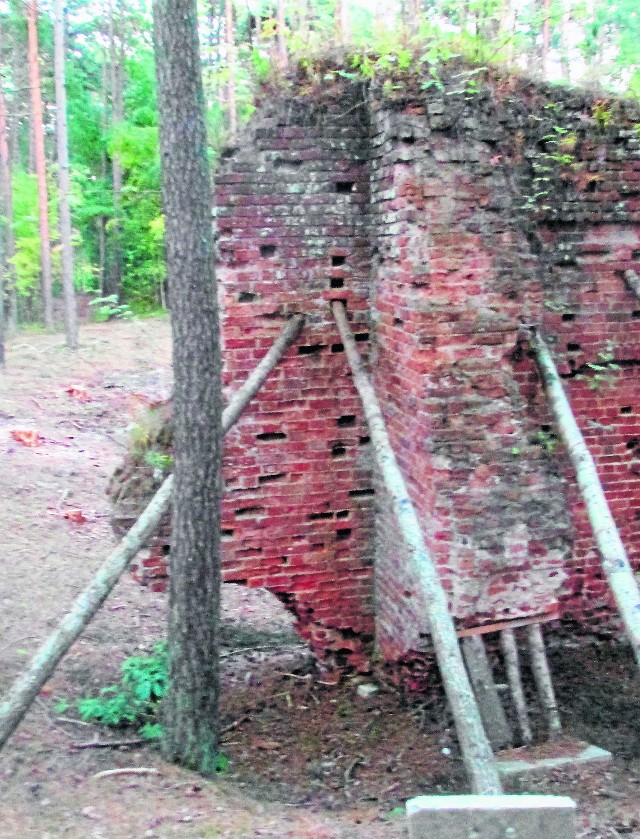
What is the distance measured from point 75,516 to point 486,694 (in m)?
6.28

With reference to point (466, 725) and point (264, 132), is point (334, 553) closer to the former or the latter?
point (466, 725)

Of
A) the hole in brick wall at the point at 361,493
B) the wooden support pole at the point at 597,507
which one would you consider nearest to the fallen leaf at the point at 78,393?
the hole in brick wall at the point at 361,493

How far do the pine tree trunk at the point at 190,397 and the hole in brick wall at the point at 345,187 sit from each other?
1432 mm

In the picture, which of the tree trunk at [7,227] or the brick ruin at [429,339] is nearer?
the brick ruin at [429,339]

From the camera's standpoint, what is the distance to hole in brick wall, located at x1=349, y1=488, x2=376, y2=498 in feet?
17.9

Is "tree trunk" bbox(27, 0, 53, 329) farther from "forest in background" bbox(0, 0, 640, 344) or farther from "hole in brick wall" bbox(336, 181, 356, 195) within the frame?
"hole in brick wall" bbox(336, 181, 356, 195)

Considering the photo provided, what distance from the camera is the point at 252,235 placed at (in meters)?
5.00

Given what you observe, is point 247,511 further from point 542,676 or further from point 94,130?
point 94,130

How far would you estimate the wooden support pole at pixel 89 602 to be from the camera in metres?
3.69

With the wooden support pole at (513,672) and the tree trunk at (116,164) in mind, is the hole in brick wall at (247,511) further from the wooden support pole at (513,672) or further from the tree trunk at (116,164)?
the tree trunk at (116,164)

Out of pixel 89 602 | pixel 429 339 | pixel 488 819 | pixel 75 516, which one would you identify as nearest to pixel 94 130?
pixel 75 516

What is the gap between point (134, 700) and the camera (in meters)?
5.09

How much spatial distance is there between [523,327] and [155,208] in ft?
75.6

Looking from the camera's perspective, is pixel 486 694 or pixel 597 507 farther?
pixel 486 694
